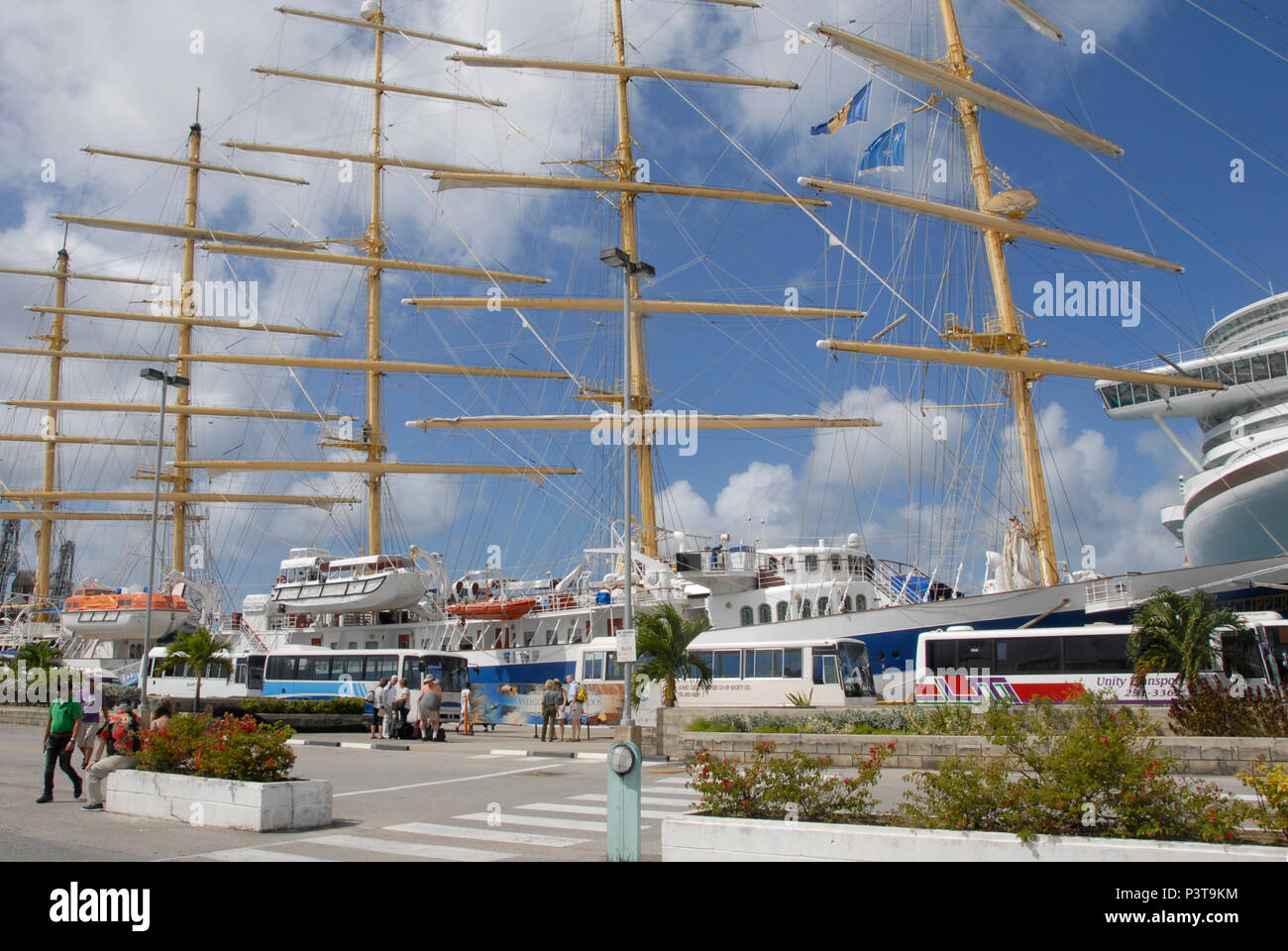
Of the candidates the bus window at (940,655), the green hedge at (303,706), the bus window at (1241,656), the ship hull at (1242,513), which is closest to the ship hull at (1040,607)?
the bus window at (940,655)

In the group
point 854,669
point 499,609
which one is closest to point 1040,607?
point 854,669

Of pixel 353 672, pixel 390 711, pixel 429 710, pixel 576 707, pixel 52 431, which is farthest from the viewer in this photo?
pixel 52 431

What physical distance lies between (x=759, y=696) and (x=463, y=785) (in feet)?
37.7

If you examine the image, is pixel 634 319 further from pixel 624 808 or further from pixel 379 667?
pixel 624 808

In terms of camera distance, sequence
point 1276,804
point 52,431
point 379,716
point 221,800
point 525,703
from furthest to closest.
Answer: point 52,431 < point 525,703 < point 379,716 < point 221,800 < point 1276,804

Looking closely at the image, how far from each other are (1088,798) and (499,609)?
30267mm

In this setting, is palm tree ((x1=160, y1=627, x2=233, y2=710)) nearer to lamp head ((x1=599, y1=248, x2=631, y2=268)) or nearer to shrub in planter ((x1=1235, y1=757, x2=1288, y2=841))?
lamp head ((x1=599, y1=248, x2=631, y2=268))

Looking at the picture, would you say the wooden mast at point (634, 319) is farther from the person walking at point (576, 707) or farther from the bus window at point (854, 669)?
the bus window at point (854, 669)

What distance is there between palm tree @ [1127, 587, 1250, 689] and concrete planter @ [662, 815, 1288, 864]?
14.0m

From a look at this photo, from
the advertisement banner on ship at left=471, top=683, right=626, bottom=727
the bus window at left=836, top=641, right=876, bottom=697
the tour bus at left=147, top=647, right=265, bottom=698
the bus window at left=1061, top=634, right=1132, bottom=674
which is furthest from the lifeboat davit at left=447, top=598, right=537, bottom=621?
the bus window at left=1061, top=634, right=1132, bottom=674

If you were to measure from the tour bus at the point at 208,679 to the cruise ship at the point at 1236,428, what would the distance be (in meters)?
36.3

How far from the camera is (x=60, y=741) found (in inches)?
482

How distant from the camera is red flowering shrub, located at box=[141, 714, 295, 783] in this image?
1041 centimetres

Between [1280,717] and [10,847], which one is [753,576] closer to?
[1280,717]
